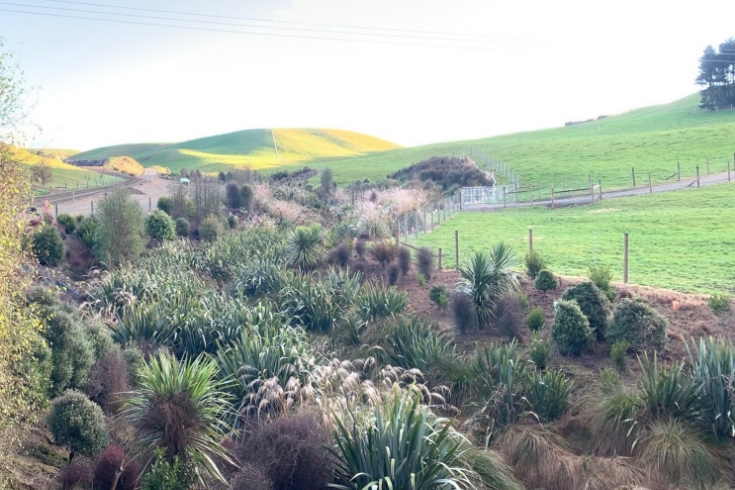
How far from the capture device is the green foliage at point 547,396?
11.0 metres

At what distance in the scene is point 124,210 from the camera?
2505cm

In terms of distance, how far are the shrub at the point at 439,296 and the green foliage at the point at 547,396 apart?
6.28 meters

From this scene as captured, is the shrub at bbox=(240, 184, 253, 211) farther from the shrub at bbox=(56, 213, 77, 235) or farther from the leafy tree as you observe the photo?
the leafy tree

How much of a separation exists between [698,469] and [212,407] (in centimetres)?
670

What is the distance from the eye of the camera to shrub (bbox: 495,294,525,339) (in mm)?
15117

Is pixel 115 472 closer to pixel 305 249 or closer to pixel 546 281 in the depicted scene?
pixel 546 281

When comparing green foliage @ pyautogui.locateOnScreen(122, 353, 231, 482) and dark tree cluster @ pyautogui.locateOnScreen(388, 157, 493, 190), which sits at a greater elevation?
dark tree cluster @ pyautogui.locateOnScreen(388, 157, 493, 190)


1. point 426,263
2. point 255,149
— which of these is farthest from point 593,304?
point 255,149

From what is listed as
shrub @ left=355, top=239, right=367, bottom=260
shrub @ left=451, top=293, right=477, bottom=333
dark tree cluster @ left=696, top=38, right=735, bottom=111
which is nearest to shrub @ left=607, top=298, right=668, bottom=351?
shrub @ left=451, top=293, right=477, bottom=333

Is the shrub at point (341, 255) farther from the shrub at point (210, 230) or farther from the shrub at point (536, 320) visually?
the shrub at point (536, 320)

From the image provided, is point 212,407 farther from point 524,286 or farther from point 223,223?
point 223,223

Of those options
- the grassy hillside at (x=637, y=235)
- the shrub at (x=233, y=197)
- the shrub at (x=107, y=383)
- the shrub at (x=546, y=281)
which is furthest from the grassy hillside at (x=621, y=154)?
the shrub at (x=107, y=383)

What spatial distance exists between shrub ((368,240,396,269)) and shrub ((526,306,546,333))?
7.39 m

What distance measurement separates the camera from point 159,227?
93.1 ft
